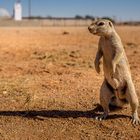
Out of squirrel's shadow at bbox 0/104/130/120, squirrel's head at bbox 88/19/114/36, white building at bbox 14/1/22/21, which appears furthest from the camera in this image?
white building at bbox 14/1/22/21

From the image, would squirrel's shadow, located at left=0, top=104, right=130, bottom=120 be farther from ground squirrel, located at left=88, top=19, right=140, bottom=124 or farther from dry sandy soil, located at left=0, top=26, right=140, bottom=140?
ground squirrel, located at left=88, top=19, right=140, bottom=124

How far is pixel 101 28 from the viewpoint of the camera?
6730 millimetres

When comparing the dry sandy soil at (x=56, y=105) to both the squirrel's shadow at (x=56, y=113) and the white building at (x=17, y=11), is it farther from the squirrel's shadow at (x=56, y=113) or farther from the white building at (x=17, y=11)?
the white building at (x=17, y=11)

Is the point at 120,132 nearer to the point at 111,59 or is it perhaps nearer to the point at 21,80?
the point at 111,59

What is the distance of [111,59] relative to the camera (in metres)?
6.88

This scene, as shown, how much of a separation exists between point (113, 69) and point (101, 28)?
2.22 ft

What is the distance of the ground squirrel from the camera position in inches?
267

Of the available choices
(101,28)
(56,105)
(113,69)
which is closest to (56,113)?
(56,105)

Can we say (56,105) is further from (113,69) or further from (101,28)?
(101,28)

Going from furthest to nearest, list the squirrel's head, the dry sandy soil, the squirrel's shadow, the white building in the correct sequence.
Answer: the white building, the squirrel's shadow, the squirrel's head, the dry sandy soil

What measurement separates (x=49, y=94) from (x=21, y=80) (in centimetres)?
178

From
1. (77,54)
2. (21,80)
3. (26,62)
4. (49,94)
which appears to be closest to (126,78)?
(49,94)

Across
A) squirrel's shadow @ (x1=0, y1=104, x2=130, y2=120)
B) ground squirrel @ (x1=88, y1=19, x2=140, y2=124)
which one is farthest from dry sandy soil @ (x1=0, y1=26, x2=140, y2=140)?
ground squirrel @ (x1=88, y1=19, x2=140, y2=124)

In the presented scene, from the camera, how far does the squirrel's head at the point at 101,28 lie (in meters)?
6.72
